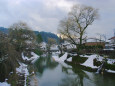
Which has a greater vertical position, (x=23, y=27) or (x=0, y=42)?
(x=23, y=27)

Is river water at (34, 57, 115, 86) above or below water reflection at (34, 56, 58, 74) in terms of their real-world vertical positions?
above

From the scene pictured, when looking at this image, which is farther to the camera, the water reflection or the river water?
the water reflection

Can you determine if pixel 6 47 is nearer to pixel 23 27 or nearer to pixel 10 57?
pixel 10 57

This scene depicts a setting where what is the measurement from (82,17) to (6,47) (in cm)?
1650

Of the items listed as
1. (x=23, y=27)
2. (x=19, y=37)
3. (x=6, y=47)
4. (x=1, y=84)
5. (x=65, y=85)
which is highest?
(x=23, y=27)

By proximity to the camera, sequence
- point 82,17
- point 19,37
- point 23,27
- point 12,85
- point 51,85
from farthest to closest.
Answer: point 23,27 < point 19,37 < point 82,17 < point 51,85 < point 12,85

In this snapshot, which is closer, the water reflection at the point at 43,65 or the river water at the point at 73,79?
the river water at the point at 73,79

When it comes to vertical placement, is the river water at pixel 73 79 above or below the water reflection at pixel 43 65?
above

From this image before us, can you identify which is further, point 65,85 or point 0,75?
point 65,85

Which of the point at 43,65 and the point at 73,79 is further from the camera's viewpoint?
the point at 43,65

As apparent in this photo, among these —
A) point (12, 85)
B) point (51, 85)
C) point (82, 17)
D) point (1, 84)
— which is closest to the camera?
point (1, 84)

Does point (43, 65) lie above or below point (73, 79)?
below

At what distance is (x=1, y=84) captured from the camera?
722 cm

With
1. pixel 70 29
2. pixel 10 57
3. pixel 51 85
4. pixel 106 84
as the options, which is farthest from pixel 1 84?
pixel 70 29
